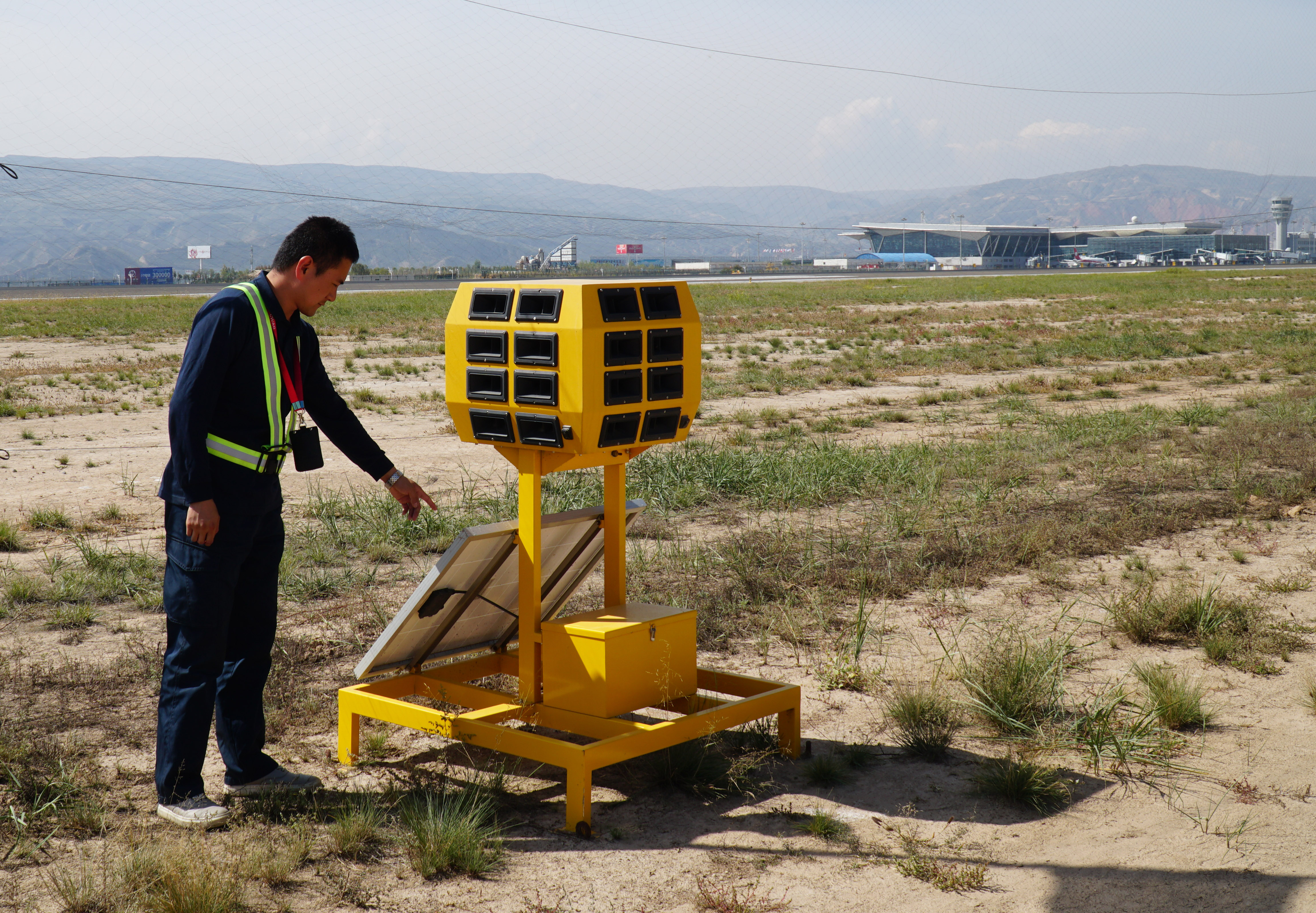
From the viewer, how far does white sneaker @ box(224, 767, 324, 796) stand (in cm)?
416

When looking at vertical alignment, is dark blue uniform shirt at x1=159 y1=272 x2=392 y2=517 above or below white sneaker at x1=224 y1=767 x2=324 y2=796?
above

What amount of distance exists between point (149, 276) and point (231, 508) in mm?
126035

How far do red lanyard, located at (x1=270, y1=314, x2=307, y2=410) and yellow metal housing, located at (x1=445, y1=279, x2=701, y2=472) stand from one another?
1.84 ft

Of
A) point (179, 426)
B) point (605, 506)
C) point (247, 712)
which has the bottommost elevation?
point (247, 712)

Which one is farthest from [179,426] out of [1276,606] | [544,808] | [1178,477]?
[1178,477]

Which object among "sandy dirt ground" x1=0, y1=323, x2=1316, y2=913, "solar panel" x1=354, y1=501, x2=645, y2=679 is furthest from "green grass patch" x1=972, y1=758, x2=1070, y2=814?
"solar panel" x1=354, y1=501, x2=645, y2=679

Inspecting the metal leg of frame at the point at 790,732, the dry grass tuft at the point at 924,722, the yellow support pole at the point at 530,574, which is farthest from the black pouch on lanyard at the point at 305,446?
the dry grass tuft at the point at 924,722

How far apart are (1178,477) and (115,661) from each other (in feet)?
28.5

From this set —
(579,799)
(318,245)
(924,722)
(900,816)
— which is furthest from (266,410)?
(924,722)

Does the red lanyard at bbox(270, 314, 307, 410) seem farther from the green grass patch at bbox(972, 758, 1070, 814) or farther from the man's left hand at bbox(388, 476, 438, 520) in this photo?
the green grass patch at bbox(972, 758, 1070, 814)

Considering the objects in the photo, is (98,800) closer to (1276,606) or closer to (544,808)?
(544,808)

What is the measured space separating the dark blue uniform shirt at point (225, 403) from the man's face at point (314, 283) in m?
0.07

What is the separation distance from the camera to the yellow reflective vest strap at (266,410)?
12.7 ft

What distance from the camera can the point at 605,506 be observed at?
470cm
